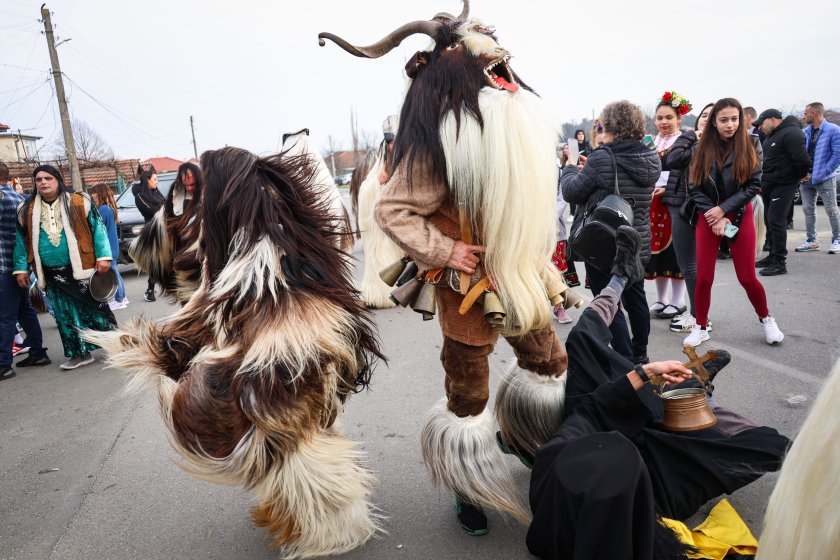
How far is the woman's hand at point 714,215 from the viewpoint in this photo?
4082mm

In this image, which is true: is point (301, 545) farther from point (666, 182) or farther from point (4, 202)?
point (4, 202)

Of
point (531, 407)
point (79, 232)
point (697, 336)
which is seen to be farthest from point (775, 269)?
point (79, 232)

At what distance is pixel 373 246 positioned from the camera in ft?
20.2

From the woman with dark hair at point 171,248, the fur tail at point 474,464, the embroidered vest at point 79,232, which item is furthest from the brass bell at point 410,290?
the embroidered vest at point 79,232

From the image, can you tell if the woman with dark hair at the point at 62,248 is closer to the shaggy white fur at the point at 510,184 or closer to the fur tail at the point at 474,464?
the fur tail at the point at 474,464

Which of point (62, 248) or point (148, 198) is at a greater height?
point (148, 198)

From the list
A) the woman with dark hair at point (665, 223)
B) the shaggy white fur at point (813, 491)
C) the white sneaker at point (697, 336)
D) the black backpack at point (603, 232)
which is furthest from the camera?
the woman with dark hair at point (665, 223)

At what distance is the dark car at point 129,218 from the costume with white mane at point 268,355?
8.38 meters

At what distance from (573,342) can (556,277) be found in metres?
0.30

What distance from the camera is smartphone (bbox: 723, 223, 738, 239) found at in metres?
4.05

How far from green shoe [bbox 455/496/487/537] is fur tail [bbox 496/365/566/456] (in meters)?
0.38

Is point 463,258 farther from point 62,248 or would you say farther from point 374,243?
point 62,248

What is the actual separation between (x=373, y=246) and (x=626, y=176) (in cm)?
318

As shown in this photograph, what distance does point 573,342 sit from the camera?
7.55ft
